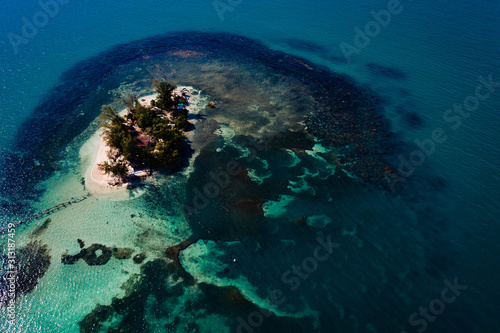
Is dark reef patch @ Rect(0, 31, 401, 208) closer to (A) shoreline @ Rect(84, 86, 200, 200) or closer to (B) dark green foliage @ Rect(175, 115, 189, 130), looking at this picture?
(A) shoreline @ Rect(84, 86, 200, 200)

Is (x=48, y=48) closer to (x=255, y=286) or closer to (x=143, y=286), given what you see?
(x=143, y=286)

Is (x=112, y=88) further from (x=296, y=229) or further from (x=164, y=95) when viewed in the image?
(x=296, y=229)

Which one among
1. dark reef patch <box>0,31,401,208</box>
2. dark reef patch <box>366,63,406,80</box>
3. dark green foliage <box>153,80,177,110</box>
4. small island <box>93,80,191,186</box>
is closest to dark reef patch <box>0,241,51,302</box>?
dark reef patch <box>0,31,401,208</box>

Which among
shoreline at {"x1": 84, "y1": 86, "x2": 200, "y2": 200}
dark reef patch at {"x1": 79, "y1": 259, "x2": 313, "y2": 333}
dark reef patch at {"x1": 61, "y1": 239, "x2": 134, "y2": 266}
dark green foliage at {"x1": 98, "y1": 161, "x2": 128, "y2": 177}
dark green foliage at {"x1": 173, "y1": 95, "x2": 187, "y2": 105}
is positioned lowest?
dark reef patch at {"x1": 79, "y1": 259, "x2": 313, "y2": 333}

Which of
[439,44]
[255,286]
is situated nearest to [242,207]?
Answer: [255,286]

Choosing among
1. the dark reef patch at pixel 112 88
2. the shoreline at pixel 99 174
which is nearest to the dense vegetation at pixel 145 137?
the shoreline at pixel 99 174

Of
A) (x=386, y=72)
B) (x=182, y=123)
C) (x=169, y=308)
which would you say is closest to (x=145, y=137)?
(x=182, y=123)
